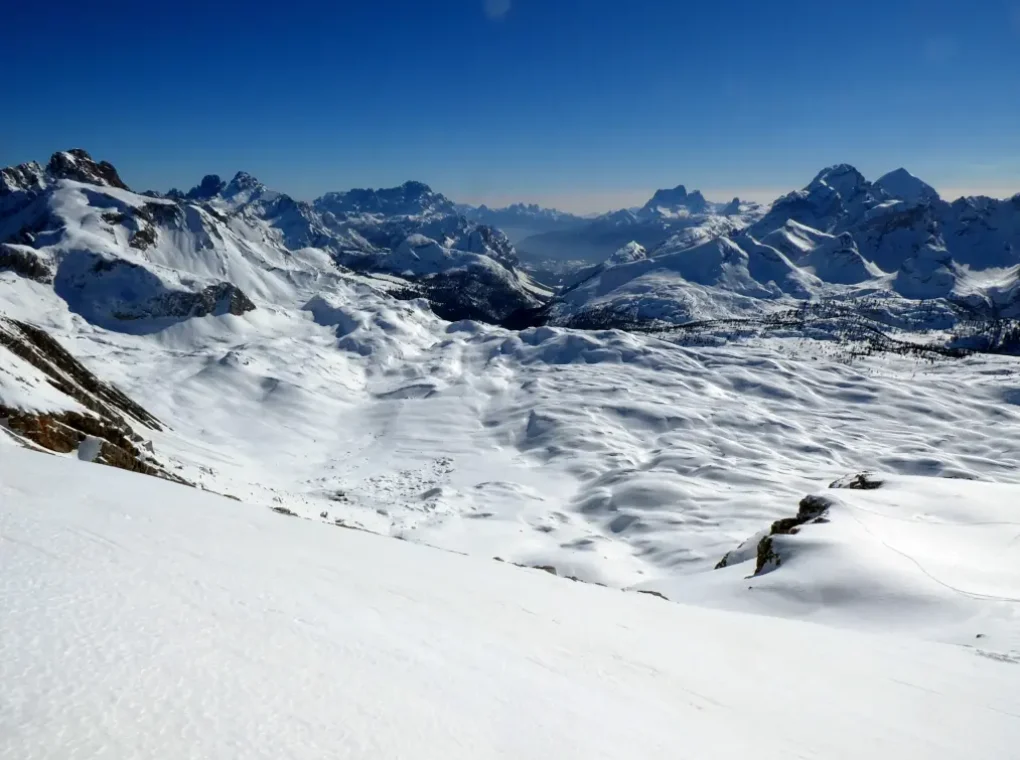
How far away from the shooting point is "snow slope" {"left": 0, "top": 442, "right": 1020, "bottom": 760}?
6.66m

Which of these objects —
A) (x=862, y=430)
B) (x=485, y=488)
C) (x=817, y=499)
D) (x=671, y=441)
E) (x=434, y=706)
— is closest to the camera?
(x=434, y=706)

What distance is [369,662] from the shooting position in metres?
8.93

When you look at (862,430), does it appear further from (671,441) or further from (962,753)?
(962,753)

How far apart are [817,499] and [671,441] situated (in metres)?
97.4

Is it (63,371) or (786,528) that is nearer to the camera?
(786,528)

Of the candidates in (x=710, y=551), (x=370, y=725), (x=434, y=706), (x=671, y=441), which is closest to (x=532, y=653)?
(x=434, y=706)

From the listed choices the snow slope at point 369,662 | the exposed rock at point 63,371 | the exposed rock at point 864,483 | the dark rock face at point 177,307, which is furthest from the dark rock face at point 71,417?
the dark rock face at point 177,307

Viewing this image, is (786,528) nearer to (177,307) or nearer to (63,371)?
(63,371)

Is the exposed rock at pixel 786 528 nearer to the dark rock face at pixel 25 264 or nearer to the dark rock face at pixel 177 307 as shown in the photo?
the dark rock face at pixel 177 307

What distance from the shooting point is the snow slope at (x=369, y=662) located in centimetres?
666

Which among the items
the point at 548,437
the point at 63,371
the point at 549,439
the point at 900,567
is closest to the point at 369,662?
the point at 900,567

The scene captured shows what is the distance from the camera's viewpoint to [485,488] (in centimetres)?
9756

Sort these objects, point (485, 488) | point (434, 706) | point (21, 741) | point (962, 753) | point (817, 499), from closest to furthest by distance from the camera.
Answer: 1. point (21, 741)
2. point (434, 706)
3. point (962, 753)
4. point (817, 499)
5. point (485, 488)

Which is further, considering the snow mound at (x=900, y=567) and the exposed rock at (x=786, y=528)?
the exposed rock at (x=786, y=528)
